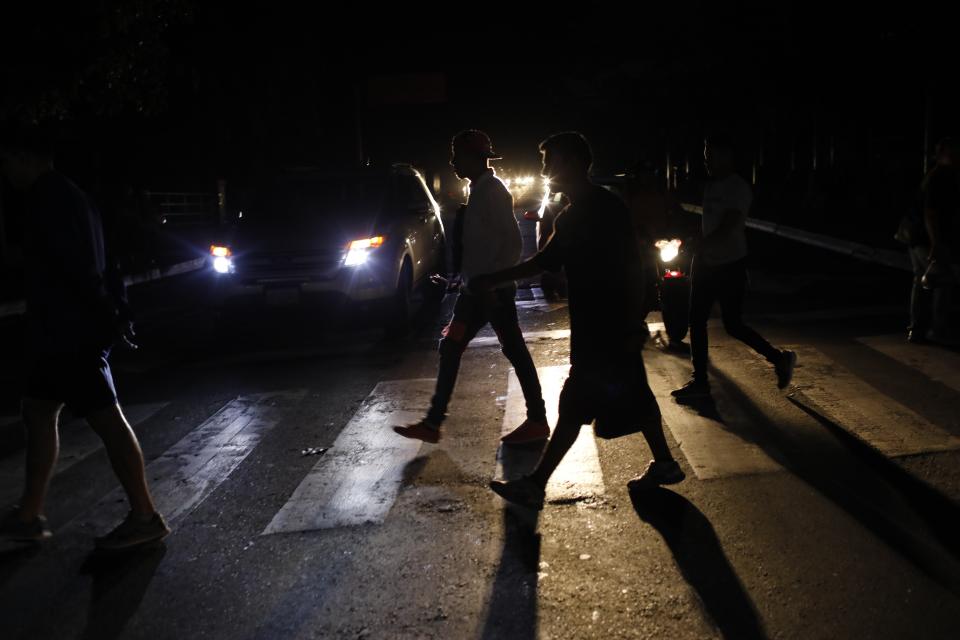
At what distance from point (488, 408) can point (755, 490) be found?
243 cm

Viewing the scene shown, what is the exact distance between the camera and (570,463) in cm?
534

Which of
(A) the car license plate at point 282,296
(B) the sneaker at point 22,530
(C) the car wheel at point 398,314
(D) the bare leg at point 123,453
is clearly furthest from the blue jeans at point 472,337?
(A) the car license plate at point 282,296

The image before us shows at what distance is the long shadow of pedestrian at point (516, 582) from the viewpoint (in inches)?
134

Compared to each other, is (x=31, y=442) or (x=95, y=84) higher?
(x=95, y=84)

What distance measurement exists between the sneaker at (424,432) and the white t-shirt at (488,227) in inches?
36.1

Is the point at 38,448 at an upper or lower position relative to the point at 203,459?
upper

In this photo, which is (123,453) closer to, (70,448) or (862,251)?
(70,448)

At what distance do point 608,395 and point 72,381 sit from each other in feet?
8.26

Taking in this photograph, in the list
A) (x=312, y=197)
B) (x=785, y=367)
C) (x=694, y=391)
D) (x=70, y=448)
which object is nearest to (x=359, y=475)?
(x=70, y=448)

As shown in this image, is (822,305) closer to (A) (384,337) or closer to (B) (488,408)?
(A) (384,337)

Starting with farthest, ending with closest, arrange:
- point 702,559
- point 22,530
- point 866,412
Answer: point 866,412, point 22,530, point 702,559

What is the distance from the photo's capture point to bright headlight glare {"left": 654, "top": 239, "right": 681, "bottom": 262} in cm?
865

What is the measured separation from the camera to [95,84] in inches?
547

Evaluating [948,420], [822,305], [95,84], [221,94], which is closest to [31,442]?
[948,420]
